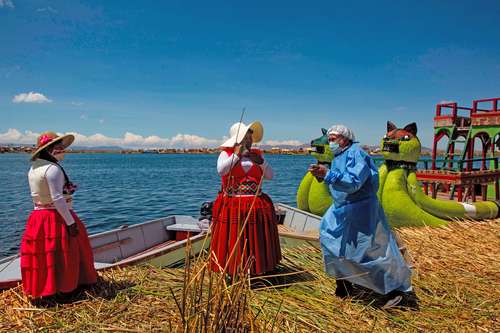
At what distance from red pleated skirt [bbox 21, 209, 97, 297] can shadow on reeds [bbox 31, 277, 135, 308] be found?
21 cm

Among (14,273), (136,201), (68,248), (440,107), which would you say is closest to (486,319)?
(68,248)

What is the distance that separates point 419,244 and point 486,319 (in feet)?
8.52

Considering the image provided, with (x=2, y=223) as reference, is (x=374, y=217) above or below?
above

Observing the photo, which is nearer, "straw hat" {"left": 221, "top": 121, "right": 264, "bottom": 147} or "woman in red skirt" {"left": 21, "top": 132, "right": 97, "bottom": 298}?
"woman in red skirt" {"left": 21, "top": 132, "right": 97, "bottom": 298}

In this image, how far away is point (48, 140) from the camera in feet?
11.3

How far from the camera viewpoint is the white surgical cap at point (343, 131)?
355 centimetres

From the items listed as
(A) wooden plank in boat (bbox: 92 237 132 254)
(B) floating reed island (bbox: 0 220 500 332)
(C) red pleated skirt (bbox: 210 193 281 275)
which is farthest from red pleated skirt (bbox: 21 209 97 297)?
(A) wooden plank in boat (bbox: 92 237 132 254)

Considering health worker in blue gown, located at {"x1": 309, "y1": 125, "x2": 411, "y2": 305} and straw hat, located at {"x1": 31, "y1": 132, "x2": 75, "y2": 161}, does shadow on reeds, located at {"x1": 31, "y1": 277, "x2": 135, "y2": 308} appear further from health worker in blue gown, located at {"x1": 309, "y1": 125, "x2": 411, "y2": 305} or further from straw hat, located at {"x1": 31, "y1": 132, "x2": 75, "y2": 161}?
health worker in blue gown, located at {"x1": 309, "y1": 125, "x2": 411, "y2": 305}

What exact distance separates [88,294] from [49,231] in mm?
849

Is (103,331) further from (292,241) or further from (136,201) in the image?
(136,201)

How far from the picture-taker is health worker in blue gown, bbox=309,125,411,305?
339 cm

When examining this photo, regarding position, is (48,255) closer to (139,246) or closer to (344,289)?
(344,289)

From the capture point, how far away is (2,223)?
45.6ft

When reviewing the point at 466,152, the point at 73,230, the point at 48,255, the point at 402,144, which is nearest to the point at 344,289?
the point at 73,230
